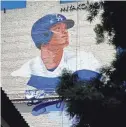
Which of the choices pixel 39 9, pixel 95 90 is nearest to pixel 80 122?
pixel 95 90

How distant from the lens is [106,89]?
8.16 metres

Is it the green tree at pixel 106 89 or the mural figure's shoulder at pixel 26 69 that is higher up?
the green tree at pixel 106 89

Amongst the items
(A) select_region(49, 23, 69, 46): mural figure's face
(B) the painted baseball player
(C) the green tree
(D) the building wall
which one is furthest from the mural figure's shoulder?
(C) the green tree

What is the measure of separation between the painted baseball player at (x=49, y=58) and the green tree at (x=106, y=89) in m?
25.5

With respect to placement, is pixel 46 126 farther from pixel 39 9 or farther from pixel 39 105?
pixel 39 9

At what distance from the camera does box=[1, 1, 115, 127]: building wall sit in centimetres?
3478

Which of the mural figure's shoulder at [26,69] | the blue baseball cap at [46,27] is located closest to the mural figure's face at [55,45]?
the blue baseball cap at [46,27]

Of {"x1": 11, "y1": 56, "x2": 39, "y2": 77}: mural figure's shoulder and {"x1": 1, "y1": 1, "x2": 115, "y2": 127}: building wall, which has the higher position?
{"x1": 1, "y1": 1, "x2": 115, "y2": 127}: building wall

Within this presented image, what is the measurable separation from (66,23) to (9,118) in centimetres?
2790

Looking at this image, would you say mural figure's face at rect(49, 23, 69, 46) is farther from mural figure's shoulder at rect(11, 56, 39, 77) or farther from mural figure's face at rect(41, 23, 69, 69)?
mural figure's shoulder at rect(11, 56, 39, 77)

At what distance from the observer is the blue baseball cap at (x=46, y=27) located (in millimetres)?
35469

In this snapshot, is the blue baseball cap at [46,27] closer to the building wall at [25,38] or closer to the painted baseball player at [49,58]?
the painted baseball player at [49,58]

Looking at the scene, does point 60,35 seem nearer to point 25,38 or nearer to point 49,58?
point 49,58

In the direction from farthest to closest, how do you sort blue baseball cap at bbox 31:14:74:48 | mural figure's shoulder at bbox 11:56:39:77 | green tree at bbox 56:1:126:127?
blue baseball cap at bbox 31:14:74:48 < mural figure's shoulder at bbox 11:56:39:77 < green tree at bbox 56:1:126:127
